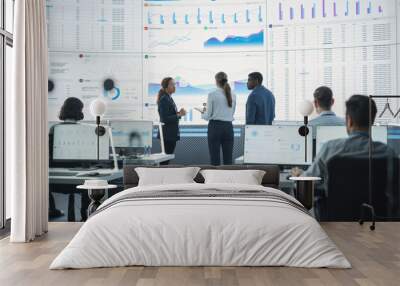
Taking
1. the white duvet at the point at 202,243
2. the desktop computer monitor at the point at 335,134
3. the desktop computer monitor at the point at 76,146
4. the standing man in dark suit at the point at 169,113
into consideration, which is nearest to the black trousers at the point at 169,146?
the standing man in dark suit at the point at 169,113

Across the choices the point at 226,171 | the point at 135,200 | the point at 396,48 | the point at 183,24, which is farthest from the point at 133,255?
the point at 396,48

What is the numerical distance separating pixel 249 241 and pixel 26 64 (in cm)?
283

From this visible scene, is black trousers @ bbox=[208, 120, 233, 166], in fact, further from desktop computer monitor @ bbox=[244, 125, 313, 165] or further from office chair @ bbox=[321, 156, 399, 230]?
office chair @ bbox=[321, 156, 399, 230]

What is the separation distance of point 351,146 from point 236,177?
1534mm

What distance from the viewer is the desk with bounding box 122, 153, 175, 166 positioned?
6.93 metres

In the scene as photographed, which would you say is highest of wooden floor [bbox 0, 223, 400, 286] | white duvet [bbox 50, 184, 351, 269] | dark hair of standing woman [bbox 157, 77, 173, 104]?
dark hair of standing woman [bbox 157, 77, 173, 104]

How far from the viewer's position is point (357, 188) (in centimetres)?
686

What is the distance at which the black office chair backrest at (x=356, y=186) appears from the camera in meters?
6.84

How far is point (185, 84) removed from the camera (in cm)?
710

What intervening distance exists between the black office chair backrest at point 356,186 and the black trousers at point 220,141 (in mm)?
1199

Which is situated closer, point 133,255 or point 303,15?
point 133,255

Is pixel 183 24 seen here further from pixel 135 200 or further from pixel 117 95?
pixel 135 200

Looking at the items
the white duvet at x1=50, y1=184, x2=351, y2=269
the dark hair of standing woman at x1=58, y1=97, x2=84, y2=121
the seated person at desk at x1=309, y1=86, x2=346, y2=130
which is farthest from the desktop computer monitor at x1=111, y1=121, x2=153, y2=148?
the white duvet at x1=50, y1=184, x2=351, y2=269

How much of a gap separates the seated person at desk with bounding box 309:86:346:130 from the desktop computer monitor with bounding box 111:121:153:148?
6.41 feet
